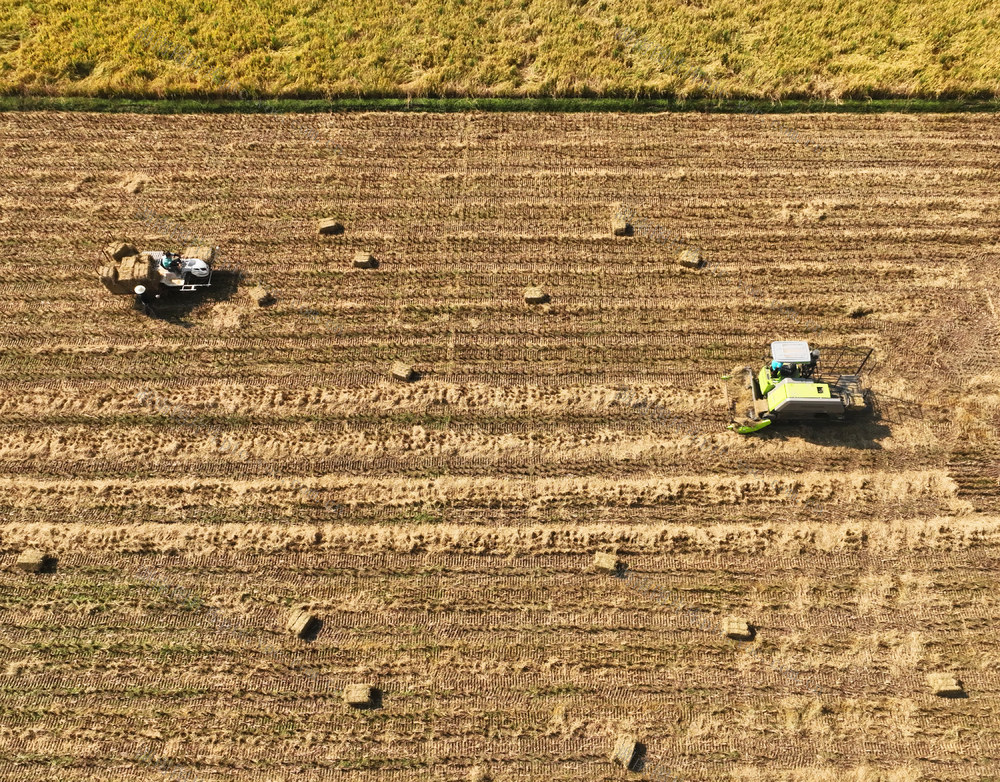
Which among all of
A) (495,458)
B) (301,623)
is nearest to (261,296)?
(495,458)

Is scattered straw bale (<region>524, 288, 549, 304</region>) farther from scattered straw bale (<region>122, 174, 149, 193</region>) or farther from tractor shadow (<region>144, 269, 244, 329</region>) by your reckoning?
scattered straw bale (<region>122, 174, 149, 193</region>)

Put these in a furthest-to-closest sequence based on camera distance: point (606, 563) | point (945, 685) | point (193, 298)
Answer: point (193, 298) → point (606, 563) → point (945, 685)

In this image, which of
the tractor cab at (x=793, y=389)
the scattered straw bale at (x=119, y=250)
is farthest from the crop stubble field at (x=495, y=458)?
the tractor cab at (x=793, y=389)

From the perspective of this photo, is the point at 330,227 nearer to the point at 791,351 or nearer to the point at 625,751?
the point at 791,351

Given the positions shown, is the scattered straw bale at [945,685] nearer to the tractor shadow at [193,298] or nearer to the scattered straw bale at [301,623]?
the scattered straw bale at [301,623]

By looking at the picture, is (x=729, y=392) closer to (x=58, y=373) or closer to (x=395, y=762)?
(x=395, y=762)

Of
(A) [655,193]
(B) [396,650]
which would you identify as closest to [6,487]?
(B) [396,650]
